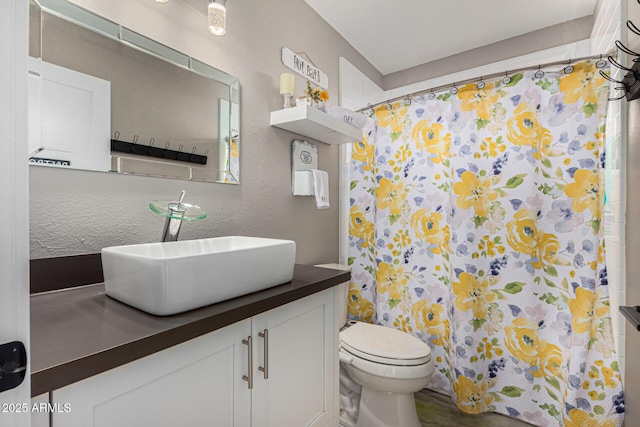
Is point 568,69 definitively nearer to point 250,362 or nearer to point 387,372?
point 387,372

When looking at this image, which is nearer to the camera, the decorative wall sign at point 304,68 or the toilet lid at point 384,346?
the toilet lid at point 384,346

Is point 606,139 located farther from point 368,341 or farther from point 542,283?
point 368,341

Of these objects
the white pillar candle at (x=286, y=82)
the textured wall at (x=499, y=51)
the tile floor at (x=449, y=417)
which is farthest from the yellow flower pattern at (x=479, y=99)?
the tile floor at (x=449, y=417)

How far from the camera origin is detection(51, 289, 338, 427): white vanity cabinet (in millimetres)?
629

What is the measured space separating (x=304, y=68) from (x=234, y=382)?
5.79 ft

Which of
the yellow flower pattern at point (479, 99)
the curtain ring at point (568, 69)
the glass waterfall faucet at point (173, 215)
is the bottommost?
the glass waterfall faucet at point (173, 215)

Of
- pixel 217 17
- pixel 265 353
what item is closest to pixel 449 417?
pixel 265 353

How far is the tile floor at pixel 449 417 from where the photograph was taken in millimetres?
1773

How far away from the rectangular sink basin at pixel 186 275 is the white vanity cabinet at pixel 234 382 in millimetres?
98

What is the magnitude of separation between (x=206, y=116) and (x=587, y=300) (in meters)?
2.04

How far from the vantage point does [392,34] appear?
2.31m

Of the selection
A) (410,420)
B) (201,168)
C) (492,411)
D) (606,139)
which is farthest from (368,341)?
(606,139)

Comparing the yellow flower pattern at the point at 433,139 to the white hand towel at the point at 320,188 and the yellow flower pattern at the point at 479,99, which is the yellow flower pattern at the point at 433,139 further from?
the white hand towel at the point at 320,188

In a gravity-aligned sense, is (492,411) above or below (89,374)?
below
